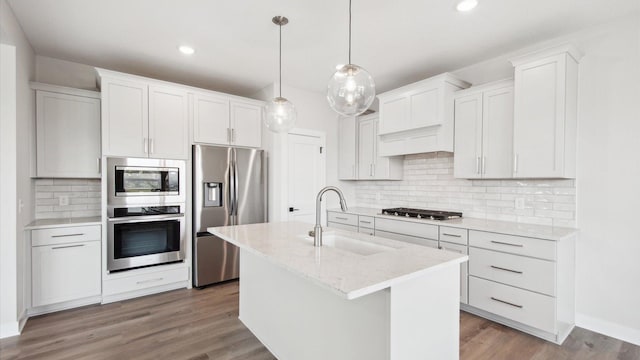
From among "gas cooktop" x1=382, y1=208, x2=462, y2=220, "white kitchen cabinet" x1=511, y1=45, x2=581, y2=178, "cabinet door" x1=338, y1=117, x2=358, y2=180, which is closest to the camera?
"white kitchen cabinet" x1=511, y1=45, x2=581, y2=178

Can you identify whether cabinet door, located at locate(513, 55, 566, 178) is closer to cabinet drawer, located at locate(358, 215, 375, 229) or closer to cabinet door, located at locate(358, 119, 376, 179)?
cabinet drawer, located at locate(358, 215, 375, 229)

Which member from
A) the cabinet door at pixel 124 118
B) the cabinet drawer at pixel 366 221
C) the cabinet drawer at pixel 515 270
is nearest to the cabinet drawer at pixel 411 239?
the cabinet drawer at pixel 366 221

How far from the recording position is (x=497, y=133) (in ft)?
10.1

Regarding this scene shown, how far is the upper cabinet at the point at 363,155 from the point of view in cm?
432

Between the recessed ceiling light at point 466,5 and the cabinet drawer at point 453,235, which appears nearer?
the recessed ceiling light at point 466,5

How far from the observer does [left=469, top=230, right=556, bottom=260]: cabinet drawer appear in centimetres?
245

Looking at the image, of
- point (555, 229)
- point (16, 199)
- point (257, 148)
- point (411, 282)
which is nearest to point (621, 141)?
point (555, 229)

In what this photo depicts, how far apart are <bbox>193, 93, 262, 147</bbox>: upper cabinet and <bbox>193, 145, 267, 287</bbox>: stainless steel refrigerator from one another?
0.19 meters

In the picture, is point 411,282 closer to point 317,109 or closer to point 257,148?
point 257,148

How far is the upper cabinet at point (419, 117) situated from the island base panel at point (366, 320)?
6.96 feet

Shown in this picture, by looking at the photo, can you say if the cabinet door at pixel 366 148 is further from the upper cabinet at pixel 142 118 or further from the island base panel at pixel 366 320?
the island base panel at pixel 366 320

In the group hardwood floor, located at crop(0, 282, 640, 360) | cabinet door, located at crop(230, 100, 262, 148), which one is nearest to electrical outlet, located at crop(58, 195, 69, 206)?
hardwood floor, located at crop(0, 282, 640, 360)

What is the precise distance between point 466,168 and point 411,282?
7.46 ft

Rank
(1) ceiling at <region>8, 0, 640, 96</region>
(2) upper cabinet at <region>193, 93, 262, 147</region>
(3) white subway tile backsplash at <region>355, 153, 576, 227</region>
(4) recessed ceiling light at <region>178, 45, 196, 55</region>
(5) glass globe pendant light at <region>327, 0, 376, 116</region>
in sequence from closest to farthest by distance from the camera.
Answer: (5) glass globe pendant light at <region>327, 0, 376, 116</region> → (1) ceiling at <region>8, 0, 640, 96</region> → (3) white subway tile backsplash at <region>355, 153, 576, 227</region> → (4) recessed ceiling light at <region>178, 45, 196, 55</region> → (2) upper cabinet at <region>193, 93, 262, 147</region>
